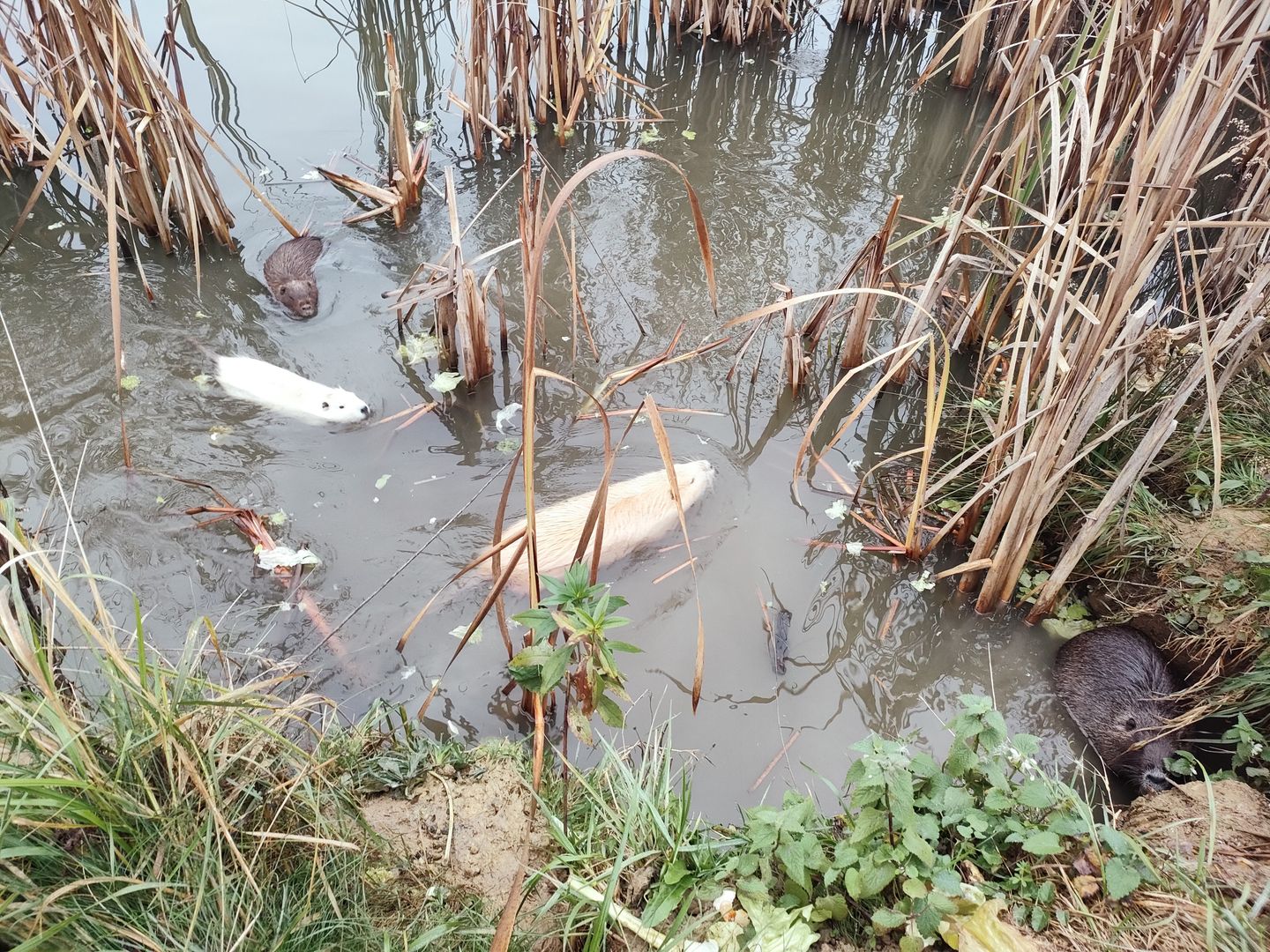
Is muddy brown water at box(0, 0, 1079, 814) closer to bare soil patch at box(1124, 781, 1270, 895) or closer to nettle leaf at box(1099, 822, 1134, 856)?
bare soil patch at box(1124, 781, 1270, 895)

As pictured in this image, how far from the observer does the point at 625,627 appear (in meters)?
3.32

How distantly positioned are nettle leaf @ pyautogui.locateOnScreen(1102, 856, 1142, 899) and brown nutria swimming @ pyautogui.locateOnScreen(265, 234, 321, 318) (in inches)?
179

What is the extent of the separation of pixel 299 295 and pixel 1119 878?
4.58m

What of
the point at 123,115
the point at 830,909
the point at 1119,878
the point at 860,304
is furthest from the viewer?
the point at 123,115

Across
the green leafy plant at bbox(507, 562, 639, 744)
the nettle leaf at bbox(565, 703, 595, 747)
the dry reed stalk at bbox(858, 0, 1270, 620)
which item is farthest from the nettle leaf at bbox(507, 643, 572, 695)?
the dry reed stalk at bbox(858, 0, 1270, 620)

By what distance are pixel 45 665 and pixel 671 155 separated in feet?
18.1

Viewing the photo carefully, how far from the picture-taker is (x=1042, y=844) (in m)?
2.05

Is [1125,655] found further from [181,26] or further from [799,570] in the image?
[181,26]

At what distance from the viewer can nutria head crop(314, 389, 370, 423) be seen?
4062 mm

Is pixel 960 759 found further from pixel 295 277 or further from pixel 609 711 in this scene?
pixel 295 277

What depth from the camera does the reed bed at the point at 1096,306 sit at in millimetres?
2508

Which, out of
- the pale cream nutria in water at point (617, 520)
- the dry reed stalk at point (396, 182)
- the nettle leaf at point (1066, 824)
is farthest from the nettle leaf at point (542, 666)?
the dry reed stalk at point (396, 182)

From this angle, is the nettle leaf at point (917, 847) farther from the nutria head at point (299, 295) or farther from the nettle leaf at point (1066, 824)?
the nutria head at point (299, 295)

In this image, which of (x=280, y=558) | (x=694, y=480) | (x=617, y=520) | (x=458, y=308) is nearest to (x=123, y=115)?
(x=458, y=308)
